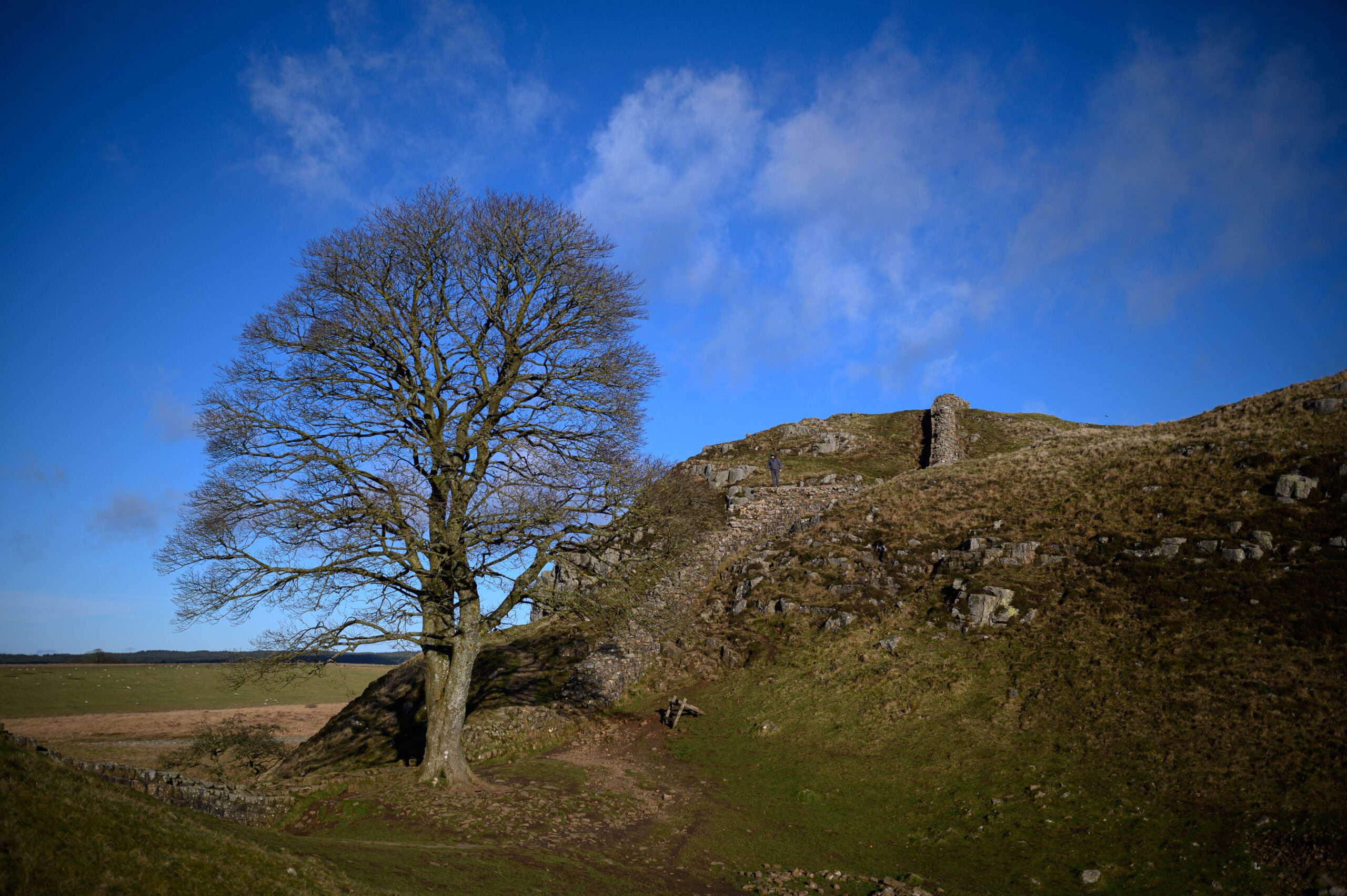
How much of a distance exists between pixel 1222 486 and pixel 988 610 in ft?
40.9

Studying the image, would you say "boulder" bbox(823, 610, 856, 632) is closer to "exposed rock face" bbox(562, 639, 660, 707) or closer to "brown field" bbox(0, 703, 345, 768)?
"exposed rock face" bbox(562, 639, 660, 707)

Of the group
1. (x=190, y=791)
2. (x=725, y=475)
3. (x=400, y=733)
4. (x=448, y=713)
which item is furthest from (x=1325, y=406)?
(x=190, y=791)

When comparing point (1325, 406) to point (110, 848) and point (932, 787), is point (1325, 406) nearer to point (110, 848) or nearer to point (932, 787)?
point (932, 787)

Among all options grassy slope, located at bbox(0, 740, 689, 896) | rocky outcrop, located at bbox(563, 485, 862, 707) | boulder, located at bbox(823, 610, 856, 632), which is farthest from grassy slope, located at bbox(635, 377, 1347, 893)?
grassy slope, located at bbox(0, 740, 689, 896)

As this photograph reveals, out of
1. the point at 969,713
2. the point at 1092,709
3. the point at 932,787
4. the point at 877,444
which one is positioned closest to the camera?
the point at 932,787

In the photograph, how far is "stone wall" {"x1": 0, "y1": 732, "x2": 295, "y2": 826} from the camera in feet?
32.8

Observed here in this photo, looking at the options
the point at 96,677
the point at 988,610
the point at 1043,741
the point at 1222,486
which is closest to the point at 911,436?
the point at 1222,486

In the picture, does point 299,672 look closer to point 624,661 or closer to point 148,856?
point 148,856

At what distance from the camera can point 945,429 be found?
60875 mm

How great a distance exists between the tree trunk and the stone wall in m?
3.31

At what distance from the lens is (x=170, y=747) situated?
4350 cm

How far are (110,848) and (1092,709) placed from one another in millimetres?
23727

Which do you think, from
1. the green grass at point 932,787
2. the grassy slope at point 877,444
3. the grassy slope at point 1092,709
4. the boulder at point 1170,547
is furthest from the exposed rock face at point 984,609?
the grassy slope at point 877,444

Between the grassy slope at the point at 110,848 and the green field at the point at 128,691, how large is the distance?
130 feet
